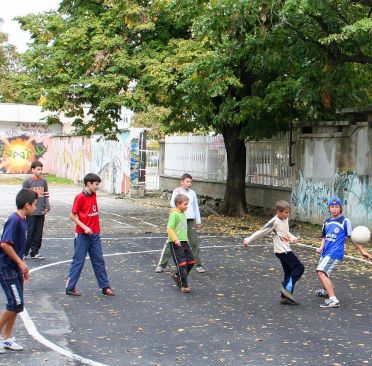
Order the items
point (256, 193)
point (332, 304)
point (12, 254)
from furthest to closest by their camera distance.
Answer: point (256, 193)
point (332, 304)
point (12, 254)

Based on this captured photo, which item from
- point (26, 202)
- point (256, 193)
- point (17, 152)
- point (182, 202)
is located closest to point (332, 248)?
point (182, 202)

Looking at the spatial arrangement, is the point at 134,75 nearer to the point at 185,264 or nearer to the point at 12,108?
the point at 185,264

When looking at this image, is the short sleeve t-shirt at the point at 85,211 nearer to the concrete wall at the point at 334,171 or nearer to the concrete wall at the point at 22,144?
the concrete wall at the point at 334,171

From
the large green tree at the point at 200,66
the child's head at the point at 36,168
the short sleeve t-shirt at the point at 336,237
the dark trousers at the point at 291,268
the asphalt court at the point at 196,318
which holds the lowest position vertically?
the asphalt court at the point at 196,318

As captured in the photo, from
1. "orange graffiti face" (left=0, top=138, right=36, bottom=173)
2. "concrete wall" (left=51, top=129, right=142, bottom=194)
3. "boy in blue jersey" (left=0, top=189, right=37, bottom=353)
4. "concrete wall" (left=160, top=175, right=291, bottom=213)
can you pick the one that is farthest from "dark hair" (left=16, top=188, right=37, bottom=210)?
"orange graffiti face" (left=0, top=138, right=36, bottom=173)

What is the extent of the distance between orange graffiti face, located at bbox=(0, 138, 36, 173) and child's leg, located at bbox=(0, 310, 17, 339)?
42.0 metres

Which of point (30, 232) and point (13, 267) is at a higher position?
point (13, 267)

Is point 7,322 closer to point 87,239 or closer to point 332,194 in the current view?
point 87,239

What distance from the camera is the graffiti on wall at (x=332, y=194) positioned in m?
17.2

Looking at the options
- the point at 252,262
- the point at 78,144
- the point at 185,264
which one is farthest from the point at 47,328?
the point at 78,144

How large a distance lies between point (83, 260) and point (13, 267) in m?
2.78

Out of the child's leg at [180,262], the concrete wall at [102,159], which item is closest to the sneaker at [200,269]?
the child's leg at [180,262]

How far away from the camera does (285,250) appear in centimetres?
935

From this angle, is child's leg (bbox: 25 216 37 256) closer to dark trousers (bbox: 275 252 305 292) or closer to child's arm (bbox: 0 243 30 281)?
dark trousers (bbox: 275 252 305 292)
